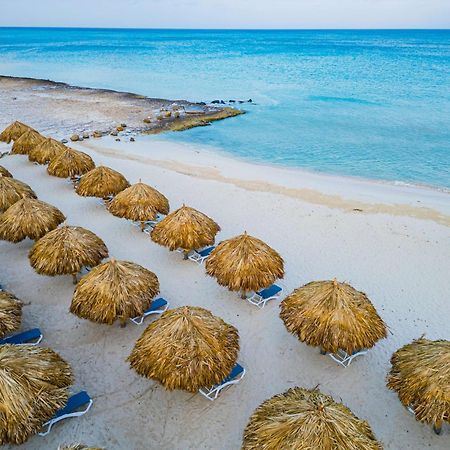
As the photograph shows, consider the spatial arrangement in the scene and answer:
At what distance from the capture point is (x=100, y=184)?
13.3m

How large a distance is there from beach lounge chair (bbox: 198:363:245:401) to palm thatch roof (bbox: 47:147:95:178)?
10.7 meters

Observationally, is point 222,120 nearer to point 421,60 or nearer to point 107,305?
point 107,305

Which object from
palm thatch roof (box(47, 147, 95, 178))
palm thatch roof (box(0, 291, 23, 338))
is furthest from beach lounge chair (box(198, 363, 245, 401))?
palm thatch roof (box(47, 147, 95, 178))

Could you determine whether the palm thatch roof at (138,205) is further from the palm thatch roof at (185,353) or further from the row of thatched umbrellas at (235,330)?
the palm thatch roof at (185,353)

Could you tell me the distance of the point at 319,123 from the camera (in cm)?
2903

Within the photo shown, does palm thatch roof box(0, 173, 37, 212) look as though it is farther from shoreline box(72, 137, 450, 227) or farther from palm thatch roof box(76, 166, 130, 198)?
shoreline box(72, 137, 450, 227)

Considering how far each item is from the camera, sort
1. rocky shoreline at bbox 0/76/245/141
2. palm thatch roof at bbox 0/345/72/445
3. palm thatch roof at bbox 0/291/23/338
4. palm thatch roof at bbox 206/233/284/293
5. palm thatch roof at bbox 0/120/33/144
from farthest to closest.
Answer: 1. rocky shoreline at bbox 0/76/245/141
2. palm thatch roof at bbox 0/120/33/144
3. palm thatch roof at bbox 206/233/284/293
4. palm thatch roof at bbox 0/291/23/338
5. palm thatch roof at bbox 0/345/72/445

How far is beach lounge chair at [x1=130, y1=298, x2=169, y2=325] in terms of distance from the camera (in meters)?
8.70

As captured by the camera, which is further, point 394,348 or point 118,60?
point 118,60

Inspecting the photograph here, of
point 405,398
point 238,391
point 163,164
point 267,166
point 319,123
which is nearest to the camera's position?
point 405,398

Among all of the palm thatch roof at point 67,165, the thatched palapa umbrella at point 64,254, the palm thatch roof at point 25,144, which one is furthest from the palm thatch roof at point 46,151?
the thatched palapa umbrella at point 64,254

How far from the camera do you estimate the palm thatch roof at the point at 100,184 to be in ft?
43.7

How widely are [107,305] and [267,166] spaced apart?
46.9ft

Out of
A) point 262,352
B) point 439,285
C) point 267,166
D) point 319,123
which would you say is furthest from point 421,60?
point 262,352
